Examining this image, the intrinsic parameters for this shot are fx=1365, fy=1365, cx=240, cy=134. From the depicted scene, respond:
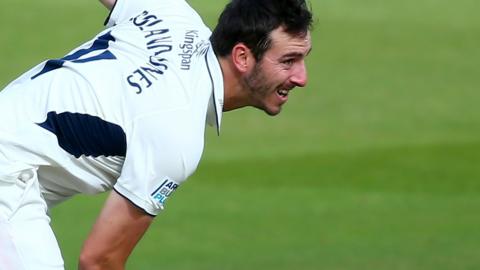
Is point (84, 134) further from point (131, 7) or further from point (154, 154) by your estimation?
point (131, 7)

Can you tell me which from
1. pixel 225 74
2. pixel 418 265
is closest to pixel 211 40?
pixel 225 74

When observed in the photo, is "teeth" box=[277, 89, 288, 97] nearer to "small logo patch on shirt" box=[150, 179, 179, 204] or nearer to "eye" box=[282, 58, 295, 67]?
"eye" box=[282, 58, 295, 67]

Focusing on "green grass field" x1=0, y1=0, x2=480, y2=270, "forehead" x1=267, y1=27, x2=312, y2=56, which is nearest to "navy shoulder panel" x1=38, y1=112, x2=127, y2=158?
"forehead" x1=267, y1=27, x2=312, y2=56

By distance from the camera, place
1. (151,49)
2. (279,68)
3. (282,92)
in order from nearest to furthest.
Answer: (151,49) → (279,68) → (282,92)

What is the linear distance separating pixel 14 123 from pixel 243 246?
594 cm

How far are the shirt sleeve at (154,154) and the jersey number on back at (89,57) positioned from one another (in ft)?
1.43

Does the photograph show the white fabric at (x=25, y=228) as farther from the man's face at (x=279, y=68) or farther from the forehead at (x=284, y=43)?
the forehead at (x=284, y=43)

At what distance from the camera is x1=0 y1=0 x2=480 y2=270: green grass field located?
36.9 ft

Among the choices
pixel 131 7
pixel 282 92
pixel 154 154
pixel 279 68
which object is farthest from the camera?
pixel 131 7

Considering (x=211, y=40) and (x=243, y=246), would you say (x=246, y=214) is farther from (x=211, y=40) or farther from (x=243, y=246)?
(x=211, y=40)

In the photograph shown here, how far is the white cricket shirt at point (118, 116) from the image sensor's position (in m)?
5.46

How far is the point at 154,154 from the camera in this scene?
5.45m

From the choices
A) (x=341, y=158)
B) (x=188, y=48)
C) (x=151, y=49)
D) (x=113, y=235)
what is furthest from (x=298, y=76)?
(x=341, y=158)

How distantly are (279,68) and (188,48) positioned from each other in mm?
406
